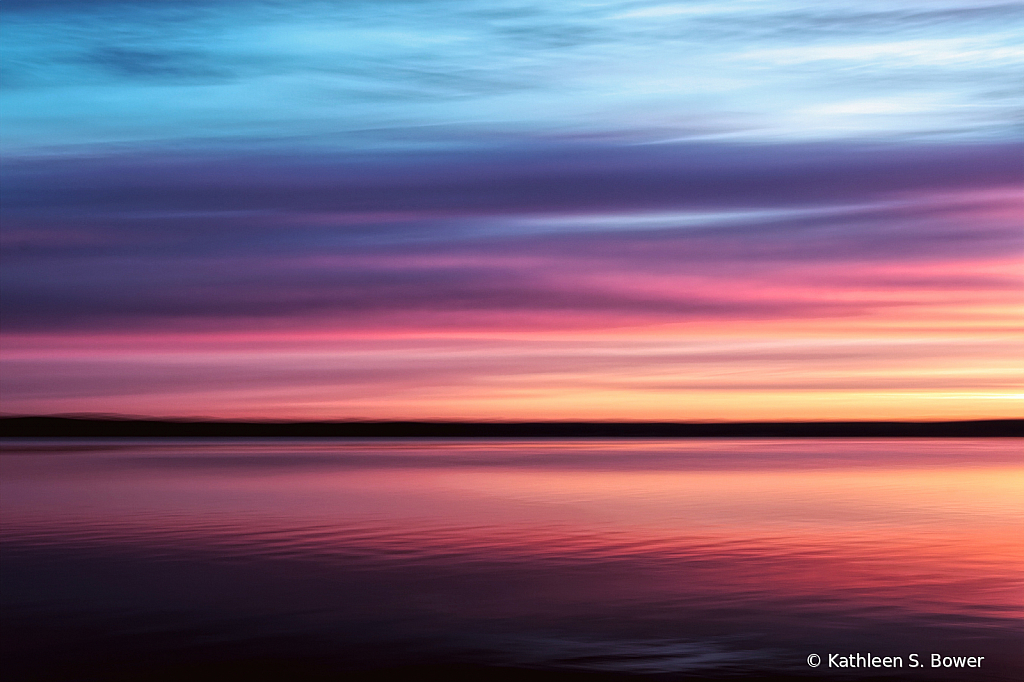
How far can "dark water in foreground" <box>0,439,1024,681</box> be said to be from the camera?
1494 cm

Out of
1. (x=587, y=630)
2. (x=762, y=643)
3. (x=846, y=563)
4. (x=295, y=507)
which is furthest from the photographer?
(x=295, y=507)

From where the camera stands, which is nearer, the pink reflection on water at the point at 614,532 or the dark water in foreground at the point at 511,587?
the dark water in foreground at the point at 511,587

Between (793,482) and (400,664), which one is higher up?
(400,664)

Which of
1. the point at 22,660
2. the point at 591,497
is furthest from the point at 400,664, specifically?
the point at 591,497

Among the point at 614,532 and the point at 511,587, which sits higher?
the point at 511,587

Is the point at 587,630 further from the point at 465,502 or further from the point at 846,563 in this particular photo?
the point at 465,502

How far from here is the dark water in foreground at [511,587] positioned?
1494 cm

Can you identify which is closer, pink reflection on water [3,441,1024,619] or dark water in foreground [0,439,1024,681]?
dark water in foreground [0,439,1024,681]

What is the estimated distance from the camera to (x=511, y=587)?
20859mm

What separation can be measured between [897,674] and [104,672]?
9491 millimetres

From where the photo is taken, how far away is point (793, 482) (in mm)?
54906

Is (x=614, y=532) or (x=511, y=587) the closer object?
(x=511, y=587)

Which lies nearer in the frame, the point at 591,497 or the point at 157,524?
the point at 157,524

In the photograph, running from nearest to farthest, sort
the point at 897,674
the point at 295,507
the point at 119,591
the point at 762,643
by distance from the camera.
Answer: the point at 897,674 < the point at 762,643 < the point at 119,591 < the point at 295,507
